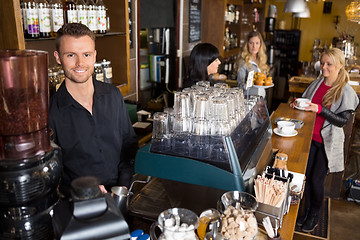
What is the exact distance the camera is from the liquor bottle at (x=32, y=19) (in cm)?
196

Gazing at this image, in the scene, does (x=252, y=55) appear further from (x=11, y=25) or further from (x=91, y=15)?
(x=11, y=25)

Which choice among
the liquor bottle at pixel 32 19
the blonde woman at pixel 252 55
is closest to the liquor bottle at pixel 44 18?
the liquor bottle at pixel 32 19

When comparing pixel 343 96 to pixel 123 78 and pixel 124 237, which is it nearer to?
pixel 123 78

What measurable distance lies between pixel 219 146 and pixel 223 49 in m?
4.51

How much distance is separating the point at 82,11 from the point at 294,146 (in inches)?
72.5

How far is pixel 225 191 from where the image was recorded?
1.46m

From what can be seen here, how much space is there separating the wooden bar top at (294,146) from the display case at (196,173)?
9.5 inches

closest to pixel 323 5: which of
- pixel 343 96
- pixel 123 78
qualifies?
pixel 343 96

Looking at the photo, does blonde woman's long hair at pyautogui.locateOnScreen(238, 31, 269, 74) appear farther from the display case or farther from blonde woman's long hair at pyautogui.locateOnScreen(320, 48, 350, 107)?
the display case

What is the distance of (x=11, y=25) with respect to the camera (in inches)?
68.7

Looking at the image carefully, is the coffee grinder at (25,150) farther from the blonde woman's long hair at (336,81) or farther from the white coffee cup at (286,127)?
the blonde woman's long hair at (336,81)

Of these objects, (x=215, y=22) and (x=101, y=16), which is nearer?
(x=101, y=16)

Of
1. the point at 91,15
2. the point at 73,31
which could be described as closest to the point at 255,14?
the point at 91,15

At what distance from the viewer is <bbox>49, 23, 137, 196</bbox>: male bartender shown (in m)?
1.66
